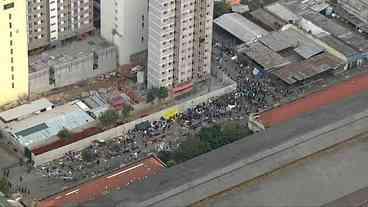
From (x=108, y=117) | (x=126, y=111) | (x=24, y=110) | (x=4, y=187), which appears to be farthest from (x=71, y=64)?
(x=4, y=187)

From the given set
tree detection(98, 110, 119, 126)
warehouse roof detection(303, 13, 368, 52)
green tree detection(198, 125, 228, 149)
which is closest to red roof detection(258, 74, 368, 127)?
green tree detection(198, 125, 228, 149)

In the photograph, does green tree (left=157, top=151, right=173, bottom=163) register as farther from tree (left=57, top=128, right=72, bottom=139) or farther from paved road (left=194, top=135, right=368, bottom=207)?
paved road (left=194, top=135, right=368, bottom=207)

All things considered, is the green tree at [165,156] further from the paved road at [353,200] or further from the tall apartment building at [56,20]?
the tall apartment building at [56,20]

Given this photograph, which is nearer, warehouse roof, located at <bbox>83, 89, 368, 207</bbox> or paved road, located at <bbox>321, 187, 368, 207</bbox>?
warehouse roof, located at <bbox>83, 89, 368, 207</bbox>

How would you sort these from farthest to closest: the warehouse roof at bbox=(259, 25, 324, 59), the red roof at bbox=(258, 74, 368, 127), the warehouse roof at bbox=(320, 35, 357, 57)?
the warehouse roof at bbox=(320, 35, 357, 57) < the warehouse roof at bbox=(259, 25, 324, 59) < the red roof at bbox=(258, 74, 368, 127)

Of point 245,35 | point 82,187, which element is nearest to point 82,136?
point 82,187

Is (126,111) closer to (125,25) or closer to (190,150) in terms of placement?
(190,150)
